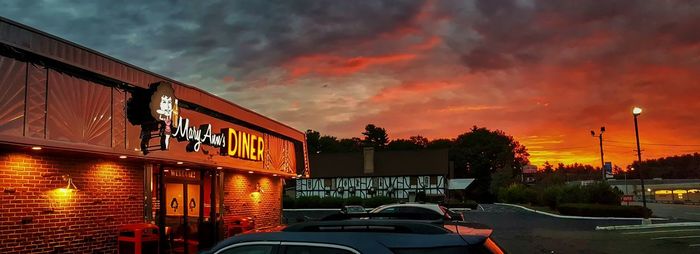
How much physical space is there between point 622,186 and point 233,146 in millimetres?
101736

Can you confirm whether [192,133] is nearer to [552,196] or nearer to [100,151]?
[100,151]

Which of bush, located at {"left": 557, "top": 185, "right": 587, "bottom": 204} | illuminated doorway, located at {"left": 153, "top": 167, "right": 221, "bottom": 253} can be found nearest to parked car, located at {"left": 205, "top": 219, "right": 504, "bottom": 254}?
illuminated doorway, located at {"left": 153, "top": 167, "right": 221, "bottom": 253}

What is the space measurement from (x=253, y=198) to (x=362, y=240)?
16291 mm

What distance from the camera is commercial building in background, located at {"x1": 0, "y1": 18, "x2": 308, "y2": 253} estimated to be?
9305mm

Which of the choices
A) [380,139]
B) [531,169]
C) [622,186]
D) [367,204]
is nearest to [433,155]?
[367,204]

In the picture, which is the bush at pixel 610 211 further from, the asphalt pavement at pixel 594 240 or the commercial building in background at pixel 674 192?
the commercial building in background at pixel 674 192

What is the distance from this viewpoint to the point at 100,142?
10.7m

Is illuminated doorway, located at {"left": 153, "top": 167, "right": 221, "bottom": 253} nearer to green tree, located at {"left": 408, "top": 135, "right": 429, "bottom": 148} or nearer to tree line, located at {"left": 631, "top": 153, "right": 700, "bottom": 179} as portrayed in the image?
green tree, located at {"left": 408, "top": 135, "right": 429, "bottom": 148}

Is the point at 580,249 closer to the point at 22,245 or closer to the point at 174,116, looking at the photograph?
the point at 174,116

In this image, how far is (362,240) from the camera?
155 inches

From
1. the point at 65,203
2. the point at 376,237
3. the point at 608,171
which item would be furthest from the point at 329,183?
the point at 376,237

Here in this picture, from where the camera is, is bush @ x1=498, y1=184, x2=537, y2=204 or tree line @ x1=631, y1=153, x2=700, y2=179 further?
tree line @ x1=631, y1=153, x2=700, y2=179

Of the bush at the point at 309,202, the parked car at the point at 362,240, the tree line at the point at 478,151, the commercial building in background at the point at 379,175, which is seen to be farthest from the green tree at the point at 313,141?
the parked car at the point at 362,240

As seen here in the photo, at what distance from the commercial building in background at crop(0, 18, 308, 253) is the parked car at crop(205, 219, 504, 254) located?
6217 mm
